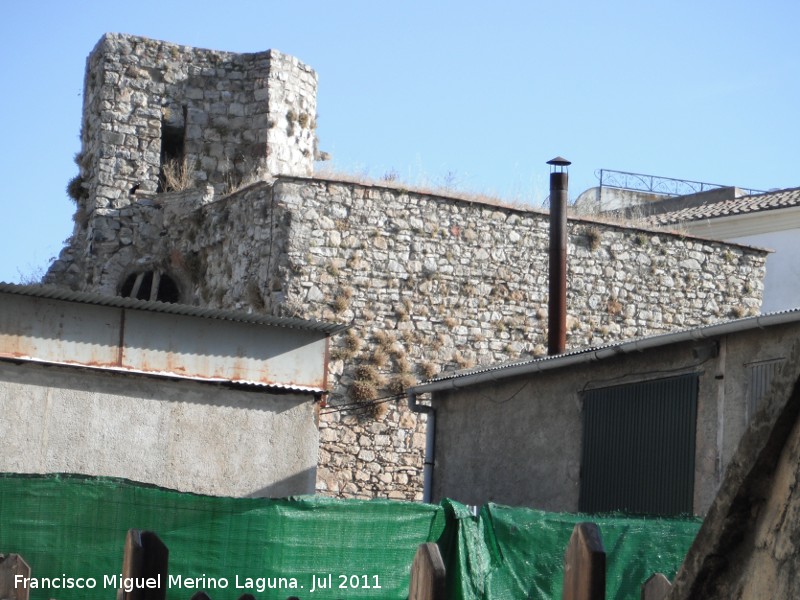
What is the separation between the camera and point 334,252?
19781 millimetres

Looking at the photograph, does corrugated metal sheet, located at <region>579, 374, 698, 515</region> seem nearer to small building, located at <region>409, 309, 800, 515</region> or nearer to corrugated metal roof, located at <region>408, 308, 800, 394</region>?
small building, located at <region>409, 309, 800, 515</region>

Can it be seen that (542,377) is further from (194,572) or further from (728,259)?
(728,259)

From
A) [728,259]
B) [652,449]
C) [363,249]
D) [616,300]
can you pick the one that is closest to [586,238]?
[616,300]

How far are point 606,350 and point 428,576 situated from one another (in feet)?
29.0

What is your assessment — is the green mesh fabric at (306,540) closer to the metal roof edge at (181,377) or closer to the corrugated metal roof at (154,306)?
the metal roof edge at (181,377)

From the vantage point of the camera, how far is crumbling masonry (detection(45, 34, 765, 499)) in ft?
63.4

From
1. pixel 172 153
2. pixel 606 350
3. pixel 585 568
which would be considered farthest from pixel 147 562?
pixel 172 153

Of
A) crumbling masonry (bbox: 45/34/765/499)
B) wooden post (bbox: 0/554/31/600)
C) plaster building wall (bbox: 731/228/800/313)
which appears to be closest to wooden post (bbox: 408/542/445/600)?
wooden post (bbox: 0/554/31/600)

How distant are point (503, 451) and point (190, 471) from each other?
3772mm

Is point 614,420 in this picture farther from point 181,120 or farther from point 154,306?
point 181,120

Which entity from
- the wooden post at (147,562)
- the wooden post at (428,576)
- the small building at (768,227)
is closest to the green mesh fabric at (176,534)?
the wooden post at (147,562)

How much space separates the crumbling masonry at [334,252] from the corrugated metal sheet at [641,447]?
634cm

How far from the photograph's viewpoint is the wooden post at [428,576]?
4.03 meters

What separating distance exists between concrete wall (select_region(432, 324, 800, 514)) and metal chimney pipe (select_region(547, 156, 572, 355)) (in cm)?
361
